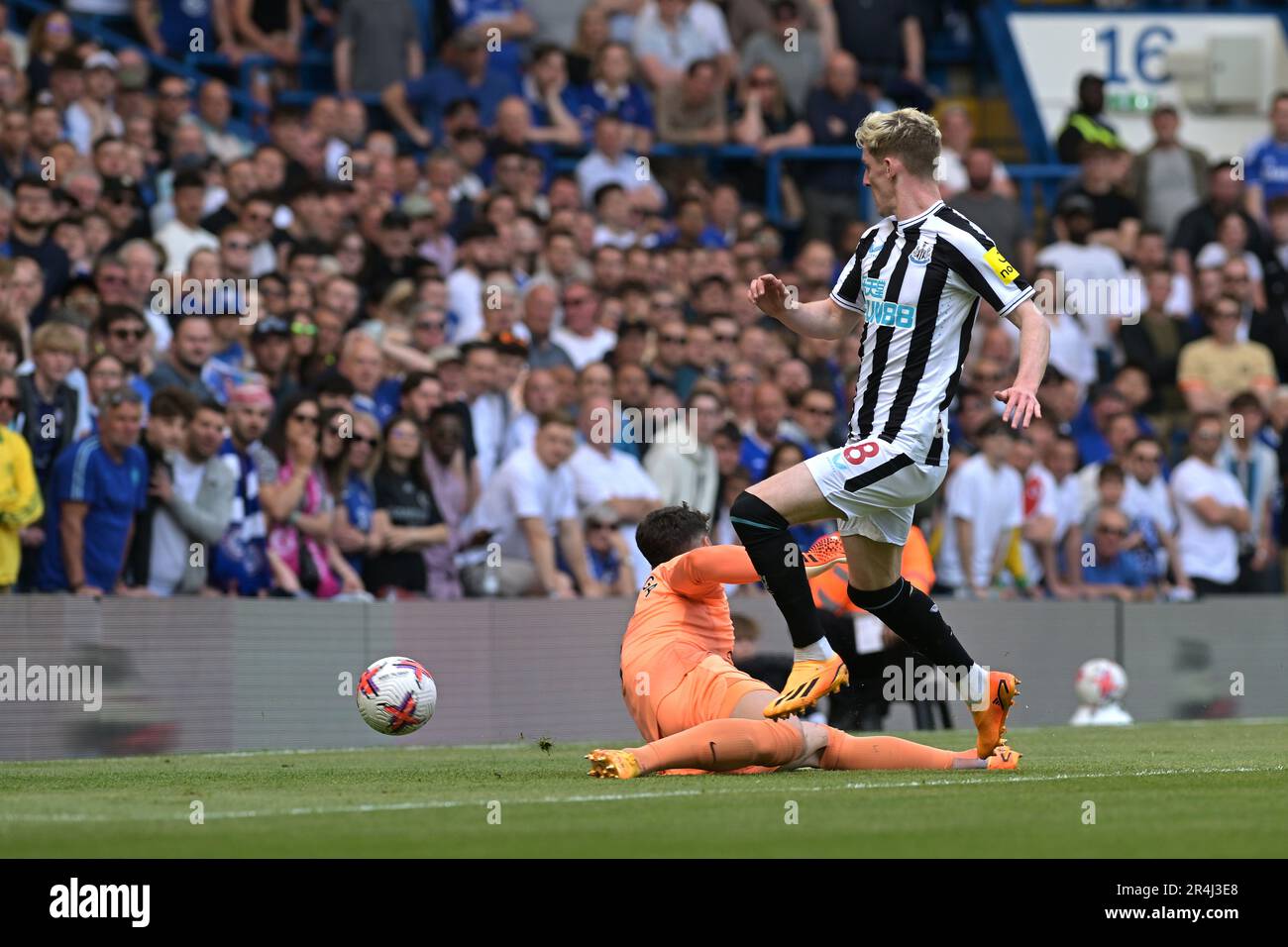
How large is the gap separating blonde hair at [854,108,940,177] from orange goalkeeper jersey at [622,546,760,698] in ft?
5.87

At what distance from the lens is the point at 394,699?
32.8ft

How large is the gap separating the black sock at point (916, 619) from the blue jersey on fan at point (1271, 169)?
14.1 meters

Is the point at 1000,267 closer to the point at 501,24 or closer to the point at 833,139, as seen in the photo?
the point at 833,139

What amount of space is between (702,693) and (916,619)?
97 centimetres

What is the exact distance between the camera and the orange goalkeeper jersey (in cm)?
922

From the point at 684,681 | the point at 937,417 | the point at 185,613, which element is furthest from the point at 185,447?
the point at 937,417

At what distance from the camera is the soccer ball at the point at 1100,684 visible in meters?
16.1

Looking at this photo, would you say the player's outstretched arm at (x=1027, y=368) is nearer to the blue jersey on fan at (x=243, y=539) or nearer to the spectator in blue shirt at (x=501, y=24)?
the blue jersey on fan at (x=243, y=539)

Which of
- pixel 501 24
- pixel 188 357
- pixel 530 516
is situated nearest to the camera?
pixel 188 357

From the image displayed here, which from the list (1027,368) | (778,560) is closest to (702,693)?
(778,560)

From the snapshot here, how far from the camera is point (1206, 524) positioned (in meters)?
17.7

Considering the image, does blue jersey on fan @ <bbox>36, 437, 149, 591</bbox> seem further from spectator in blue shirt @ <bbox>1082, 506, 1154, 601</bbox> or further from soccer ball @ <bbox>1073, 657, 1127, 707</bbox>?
spectator in blue shirt @ <bbox>1082, 506, 1154, 601</bbox>

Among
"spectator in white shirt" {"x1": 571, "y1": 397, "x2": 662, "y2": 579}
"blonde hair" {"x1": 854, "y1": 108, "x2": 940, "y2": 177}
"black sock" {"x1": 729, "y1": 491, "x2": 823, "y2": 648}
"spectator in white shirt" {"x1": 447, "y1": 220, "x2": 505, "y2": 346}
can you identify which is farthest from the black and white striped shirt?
"spectator in white shirt" {"x1": 447, "y1": 220, "x2": 505, "y2": 346}
